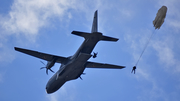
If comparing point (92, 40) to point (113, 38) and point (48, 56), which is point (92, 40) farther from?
point (48, 56)

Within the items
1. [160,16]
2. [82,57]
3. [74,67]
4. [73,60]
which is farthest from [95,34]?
[160,16]

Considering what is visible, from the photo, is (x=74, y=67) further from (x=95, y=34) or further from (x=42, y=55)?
(x=95, y=34)

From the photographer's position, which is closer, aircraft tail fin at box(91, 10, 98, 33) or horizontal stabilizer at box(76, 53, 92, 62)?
horizontal stabilizer at box(76, 53, 92, 62)

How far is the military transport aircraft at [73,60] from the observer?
32.7 meters

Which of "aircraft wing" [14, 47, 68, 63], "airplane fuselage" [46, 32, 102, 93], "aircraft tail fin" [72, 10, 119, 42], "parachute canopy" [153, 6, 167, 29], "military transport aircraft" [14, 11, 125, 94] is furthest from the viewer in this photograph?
"aircraft wing" [14, 47, 68, 63]

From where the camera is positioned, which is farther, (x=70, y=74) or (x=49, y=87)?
(x=49, y=87)

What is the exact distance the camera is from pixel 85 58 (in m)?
33.2

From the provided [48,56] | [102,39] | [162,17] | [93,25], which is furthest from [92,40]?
[162,17]

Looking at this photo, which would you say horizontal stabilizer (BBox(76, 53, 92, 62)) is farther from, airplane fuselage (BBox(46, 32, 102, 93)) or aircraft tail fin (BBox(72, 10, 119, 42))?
aircraft tail fin (BBox(72, 10, 119, 42))

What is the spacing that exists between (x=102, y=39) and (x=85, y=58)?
383 cm

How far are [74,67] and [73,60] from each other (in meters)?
1.22

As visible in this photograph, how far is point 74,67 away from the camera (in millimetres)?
34656

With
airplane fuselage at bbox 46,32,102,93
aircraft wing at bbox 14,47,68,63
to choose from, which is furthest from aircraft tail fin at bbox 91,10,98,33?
aircraft wing at bbox 14,47,68,63

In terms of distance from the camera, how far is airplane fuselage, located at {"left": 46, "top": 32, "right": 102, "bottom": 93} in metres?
33.0
